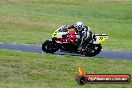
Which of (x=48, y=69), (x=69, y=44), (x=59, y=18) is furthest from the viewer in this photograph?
(x=59, y=18)

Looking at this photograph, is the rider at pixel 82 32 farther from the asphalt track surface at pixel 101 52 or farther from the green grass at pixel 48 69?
the green grass at pixel 48 69

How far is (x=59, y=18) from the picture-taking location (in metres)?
51.3

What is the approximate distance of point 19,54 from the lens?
2173 centimetres

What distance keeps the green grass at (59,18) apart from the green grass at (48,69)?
364 inches

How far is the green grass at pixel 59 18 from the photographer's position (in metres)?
38.7

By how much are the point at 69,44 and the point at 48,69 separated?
22.5 feet

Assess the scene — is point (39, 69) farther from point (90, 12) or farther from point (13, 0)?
point (13, 0)

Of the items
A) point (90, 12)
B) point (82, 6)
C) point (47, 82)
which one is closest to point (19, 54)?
point (47, 82)

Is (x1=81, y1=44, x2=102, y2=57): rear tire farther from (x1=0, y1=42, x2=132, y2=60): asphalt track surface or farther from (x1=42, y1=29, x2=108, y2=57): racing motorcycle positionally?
(x1=0, y1=42, x2=132, y2=60): asphalt track surface

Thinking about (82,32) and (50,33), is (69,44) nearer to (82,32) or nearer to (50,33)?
(82,32)

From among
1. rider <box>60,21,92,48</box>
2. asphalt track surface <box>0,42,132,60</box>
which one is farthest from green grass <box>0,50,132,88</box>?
rider <box>60,21,92,48</box>

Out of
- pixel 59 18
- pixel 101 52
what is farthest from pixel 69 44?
pixel 59 18

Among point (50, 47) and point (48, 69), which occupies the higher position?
point (48, 69)

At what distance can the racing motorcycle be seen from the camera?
24.8 m
